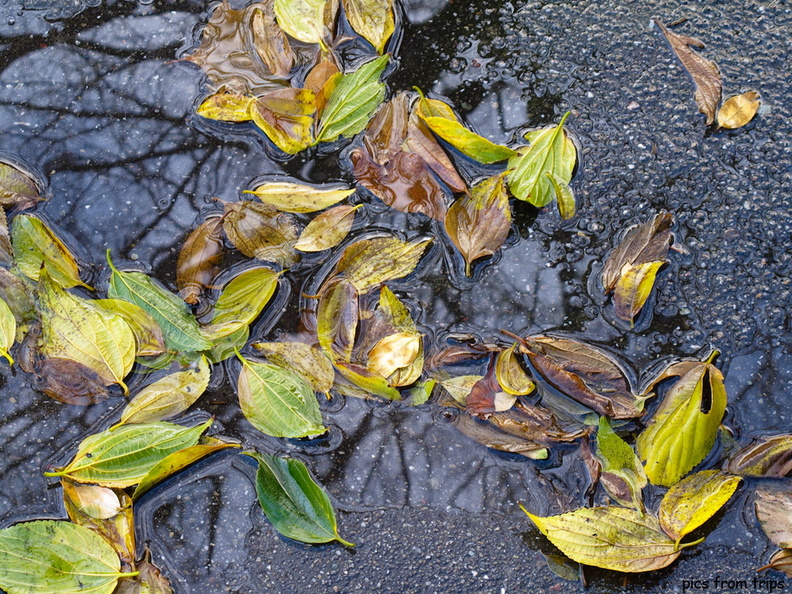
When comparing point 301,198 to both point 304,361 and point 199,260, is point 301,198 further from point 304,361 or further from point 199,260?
point 304,361

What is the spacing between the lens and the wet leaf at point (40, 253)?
5.60ft

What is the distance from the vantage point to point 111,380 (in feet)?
5.25

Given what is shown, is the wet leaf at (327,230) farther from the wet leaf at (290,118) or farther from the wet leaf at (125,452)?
the wet leaf at (125,452)

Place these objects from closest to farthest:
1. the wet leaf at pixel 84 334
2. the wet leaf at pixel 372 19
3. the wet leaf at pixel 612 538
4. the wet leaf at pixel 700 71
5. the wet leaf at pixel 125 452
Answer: the wet leaf at pixel 612 538, the wet leaf at pixel 125 452, the wet leaf at pixel 84 334, the wet leaf at pixel 700 71, the wet leaf at pixel 372 19

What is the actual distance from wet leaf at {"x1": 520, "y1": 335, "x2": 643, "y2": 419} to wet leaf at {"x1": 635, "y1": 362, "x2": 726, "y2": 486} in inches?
2.9

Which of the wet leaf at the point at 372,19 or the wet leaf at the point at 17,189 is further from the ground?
the wet leaf at the point at 372,19

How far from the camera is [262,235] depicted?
68.2 inches

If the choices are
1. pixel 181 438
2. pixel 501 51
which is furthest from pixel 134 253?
pixel 501 51

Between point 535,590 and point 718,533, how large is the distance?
414mm

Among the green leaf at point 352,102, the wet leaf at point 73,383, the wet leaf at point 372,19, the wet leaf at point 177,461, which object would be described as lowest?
the wet leaf at point 177,461

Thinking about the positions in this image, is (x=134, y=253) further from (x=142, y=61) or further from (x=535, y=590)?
(x=535, y=590)

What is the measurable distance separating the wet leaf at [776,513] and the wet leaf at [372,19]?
1531mm

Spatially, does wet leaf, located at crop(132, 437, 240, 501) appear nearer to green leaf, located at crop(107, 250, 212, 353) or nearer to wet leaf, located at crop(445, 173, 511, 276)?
green leaf, located at crop(107, 250, 212, 353)

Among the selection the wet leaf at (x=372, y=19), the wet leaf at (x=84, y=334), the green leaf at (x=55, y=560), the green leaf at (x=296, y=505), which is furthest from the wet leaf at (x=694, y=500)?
the wet leaf at (x=372, y=19)
